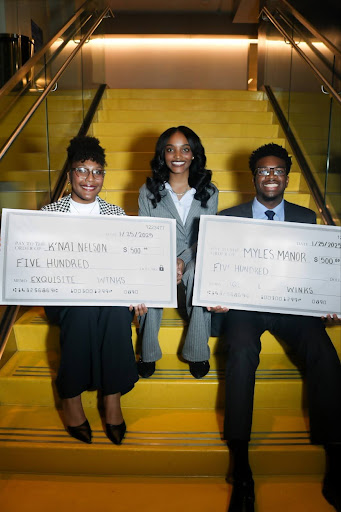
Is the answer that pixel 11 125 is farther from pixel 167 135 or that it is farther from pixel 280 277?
pixel 280 277

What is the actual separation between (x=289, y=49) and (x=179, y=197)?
2.26m

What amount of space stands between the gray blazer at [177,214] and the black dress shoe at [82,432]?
814 mm

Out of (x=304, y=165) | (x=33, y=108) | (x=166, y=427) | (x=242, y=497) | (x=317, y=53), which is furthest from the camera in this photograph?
(x=304, y=165)

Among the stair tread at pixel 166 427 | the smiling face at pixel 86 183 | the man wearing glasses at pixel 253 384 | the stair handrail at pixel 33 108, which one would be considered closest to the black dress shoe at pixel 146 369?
the stair tread at pixel 166 427

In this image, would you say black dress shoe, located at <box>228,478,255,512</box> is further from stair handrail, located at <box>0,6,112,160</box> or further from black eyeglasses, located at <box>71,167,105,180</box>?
stair handrail, located at <box>0,6,112,160</box>

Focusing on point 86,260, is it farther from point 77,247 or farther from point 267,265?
point 267,265

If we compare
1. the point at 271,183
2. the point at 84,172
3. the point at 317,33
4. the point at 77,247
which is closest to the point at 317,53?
the point at 317,33

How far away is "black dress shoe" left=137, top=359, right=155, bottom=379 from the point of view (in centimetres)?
187

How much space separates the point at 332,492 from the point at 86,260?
118cm

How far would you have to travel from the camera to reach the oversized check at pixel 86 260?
164cm

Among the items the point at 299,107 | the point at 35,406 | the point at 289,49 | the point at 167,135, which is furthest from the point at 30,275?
the point at 289,49

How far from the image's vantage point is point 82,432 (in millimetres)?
1634

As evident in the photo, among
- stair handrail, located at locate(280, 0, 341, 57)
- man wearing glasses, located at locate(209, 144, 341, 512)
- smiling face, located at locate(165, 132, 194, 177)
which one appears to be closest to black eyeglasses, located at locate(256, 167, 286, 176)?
smiling face, located at locate(165, 132, 194, 177)

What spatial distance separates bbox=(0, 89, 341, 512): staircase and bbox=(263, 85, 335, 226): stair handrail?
91 centimetres
